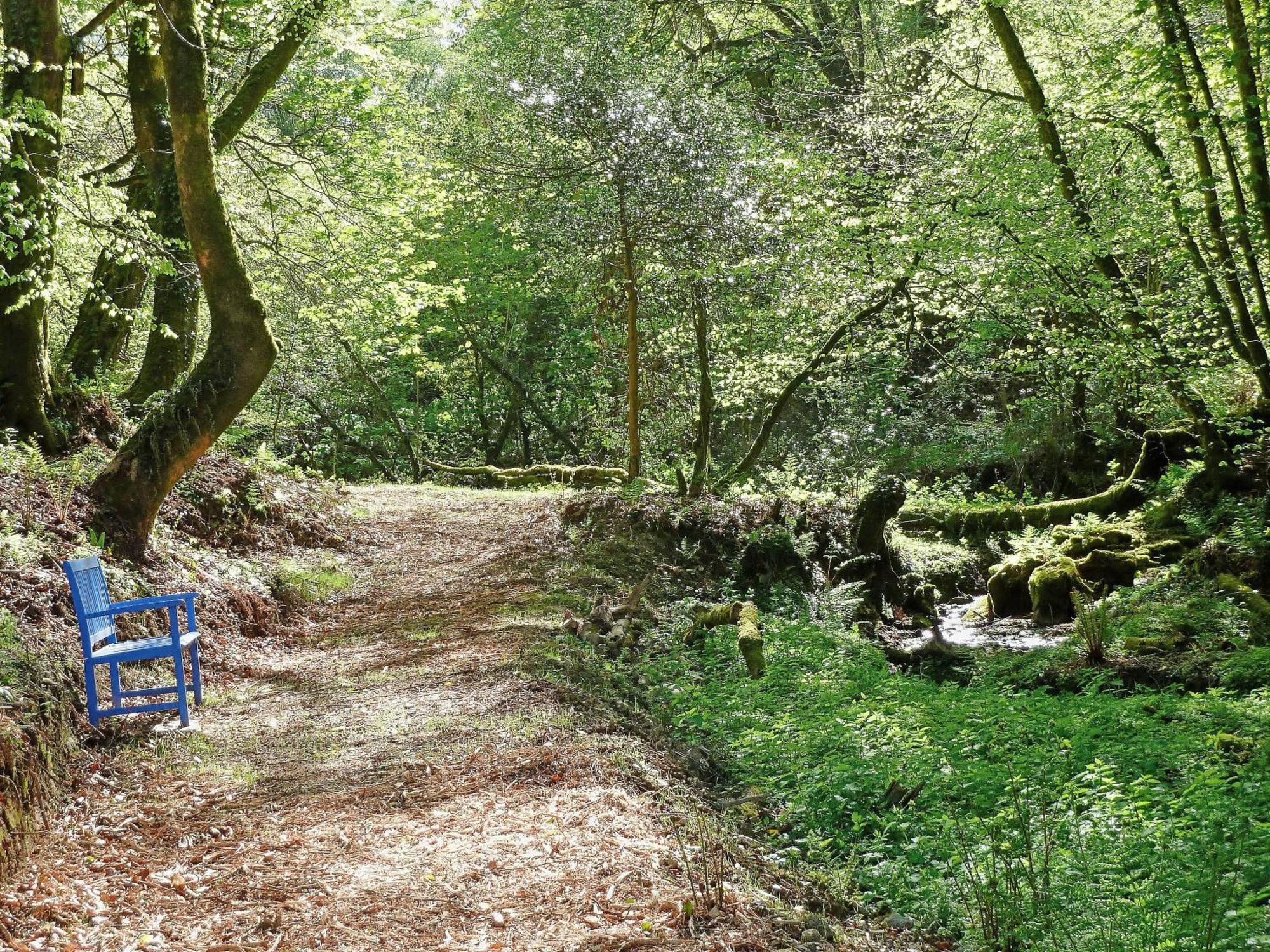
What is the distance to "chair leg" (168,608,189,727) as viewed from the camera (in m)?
5.44

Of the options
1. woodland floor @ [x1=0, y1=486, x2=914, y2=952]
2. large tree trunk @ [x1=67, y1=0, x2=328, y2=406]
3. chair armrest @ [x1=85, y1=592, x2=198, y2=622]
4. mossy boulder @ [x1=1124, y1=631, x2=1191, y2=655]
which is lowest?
mossy boulder @ [x1=1124, y1=631, x2=1191, y2=655]

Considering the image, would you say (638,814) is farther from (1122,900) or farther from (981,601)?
(981,601)

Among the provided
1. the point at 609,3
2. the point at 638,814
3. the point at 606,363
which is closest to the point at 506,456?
the point at 606,363

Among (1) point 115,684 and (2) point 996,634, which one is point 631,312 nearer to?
(2) point 996,634

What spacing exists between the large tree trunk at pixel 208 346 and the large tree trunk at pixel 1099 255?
7.76 meters

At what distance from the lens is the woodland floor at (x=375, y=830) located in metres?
3.35

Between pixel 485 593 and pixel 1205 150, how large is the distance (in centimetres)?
832

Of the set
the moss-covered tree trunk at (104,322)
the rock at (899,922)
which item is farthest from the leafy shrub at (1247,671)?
the moss-covered tree trunk at (104,322)

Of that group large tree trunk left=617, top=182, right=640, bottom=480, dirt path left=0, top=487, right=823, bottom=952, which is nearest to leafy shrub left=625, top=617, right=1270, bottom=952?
dirt path left=0, top=487, right=823, bottom=952

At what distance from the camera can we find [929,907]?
3.86m

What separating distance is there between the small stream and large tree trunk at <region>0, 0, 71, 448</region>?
863cm

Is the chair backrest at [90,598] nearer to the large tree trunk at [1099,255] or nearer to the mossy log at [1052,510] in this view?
the large tree trunk at [1099,255]

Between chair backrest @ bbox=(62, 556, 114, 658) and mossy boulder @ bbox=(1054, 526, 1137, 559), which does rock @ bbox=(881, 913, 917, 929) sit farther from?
mossy boulder @ bbox=(1054, 526, 1137, 559)

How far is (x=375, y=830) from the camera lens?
4.21 meters
